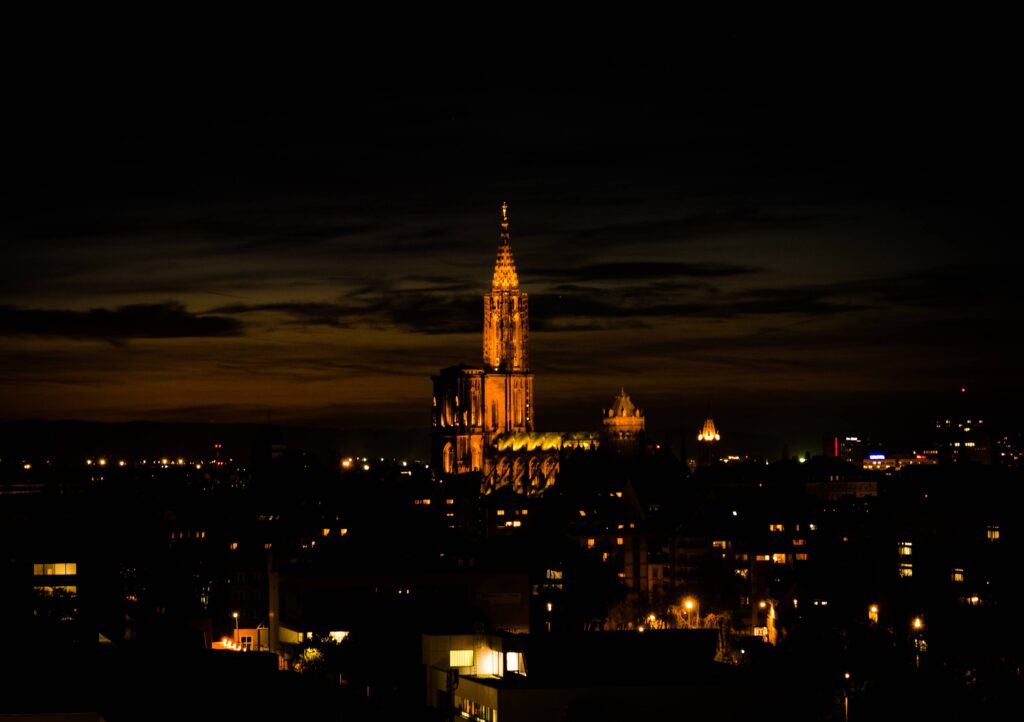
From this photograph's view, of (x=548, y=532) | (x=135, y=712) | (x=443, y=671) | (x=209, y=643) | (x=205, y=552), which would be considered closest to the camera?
(x=135, y=712)

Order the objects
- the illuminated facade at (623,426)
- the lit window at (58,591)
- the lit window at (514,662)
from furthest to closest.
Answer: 1. the illuminated facade at (623,426)
2. the lit window at (58,591)
3. the lit window at (514,662)

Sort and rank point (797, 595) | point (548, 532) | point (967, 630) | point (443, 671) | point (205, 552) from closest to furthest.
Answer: point (443, 671) < point (967, 630) < point (797, 595) < point (205, 552) < point (548, 532)

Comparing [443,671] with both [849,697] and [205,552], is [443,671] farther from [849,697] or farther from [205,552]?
[205,552]

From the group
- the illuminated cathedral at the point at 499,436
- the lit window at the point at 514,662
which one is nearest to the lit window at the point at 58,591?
the lit window at the point at 514,662

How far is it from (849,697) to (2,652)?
2480cm

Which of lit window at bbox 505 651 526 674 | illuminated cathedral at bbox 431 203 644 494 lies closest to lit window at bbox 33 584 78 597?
lit window at bbox 505 651 526 674

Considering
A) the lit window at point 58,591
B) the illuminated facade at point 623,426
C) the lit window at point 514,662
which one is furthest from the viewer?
the illuminated facade at point 623,426

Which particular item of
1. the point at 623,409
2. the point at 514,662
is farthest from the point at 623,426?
the point at 514,662

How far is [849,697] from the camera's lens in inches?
2441

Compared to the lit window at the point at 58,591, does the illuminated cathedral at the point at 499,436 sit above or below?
above

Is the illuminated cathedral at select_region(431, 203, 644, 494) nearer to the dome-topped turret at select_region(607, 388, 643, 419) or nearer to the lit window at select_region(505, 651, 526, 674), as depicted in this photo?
the dome-topped turret at select_region(607, 388, 643, 419)

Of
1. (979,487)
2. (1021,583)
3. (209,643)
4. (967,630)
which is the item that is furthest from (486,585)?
(979,487)

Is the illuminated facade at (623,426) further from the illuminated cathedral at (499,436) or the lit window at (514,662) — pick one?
the lit window at (514,662)

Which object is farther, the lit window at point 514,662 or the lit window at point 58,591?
the lit window at point 58,591
